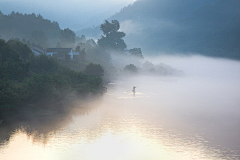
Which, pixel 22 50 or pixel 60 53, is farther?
pixel 60 53

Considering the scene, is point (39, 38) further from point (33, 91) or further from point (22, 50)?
point (33, 91)

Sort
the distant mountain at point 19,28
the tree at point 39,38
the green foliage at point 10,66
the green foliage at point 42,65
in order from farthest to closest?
the distant mountain at point 19,28
the tree at point 39,38
the green foliage at point 42,65
the green foliage at point 10,66

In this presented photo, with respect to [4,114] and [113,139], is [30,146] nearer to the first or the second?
[113,139]

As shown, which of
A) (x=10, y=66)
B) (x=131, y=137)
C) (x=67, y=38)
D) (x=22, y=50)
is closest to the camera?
(x=131, y=137)

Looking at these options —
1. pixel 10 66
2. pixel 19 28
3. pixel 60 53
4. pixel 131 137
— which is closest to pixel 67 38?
pixel 19 28

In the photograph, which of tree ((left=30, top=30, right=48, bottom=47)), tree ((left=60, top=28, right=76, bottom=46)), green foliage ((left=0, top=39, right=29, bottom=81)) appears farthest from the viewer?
tree ((left=60, top=28, right=76, bottom=46))

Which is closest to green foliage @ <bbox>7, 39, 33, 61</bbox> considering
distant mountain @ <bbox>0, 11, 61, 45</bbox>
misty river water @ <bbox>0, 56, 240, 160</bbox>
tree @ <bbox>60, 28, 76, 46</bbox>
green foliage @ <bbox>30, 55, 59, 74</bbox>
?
green foliage @ <bbox>30, 55, 59, 74</bbox>

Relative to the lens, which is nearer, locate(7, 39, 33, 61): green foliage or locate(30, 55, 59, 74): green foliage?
locate(30, 55, 59, 74): green foliage

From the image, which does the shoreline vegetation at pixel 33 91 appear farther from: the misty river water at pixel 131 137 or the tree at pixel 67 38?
the tree at pixel 67 38

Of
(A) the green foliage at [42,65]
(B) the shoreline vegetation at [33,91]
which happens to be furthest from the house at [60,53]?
A: (B) the shoreline vegetation at [33,91]

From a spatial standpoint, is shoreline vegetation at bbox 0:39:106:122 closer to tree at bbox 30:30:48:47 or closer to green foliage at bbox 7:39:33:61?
green foliage at bbox 7:39:33:61

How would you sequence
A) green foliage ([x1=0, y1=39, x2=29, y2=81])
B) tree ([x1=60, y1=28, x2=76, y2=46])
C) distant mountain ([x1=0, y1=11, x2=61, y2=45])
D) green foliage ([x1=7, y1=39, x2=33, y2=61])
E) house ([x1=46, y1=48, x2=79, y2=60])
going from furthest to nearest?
distant mountain ([x1=0, y1=11, x2=61, y2=45]) < tree ([x1=60, y1=28, x2=76, y2=46]) < house ([x1=46, y1=48, x2=79, y2=60]) < green foliage ([x1=7, y1=39, x2=33, y2=61]) < green foliage ([x1=0, y1=39, x2=29, y2=81])

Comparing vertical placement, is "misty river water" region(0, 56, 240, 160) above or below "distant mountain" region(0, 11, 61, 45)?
below

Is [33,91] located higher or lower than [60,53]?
lower
